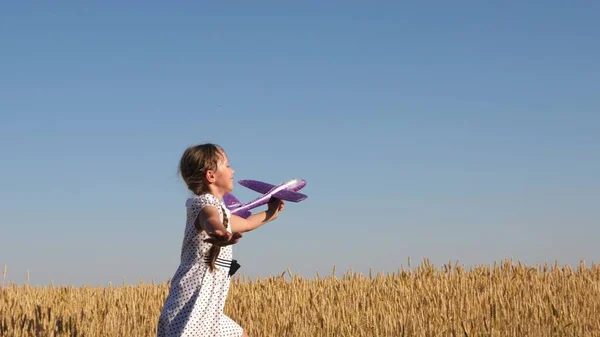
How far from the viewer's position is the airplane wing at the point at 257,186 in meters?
5.82

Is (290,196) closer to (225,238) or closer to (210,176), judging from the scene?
(210,176)

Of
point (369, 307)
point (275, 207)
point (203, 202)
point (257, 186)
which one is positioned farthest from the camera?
point (369, 307)

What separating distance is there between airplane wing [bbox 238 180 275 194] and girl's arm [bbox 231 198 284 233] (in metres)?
0.11

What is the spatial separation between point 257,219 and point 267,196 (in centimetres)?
21

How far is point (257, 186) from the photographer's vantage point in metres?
5.89

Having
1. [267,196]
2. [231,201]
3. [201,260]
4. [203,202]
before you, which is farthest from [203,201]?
[267,196]

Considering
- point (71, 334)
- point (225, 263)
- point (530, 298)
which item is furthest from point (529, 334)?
point (71, 334)

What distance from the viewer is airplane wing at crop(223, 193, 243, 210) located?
5.71 meters

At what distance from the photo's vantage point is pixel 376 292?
9.57m

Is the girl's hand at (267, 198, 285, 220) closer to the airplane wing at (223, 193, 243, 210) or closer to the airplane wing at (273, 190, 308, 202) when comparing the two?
the airplane wing at (273, 190, 308, 202)

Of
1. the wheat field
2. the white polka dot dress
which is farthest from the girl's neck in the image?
the wheat field

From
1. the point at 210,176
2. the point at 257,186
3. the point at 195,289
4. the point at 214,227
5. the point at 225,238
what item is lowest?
the point at 195,289

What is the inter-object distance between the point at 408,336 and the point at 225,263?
2126 millimetres

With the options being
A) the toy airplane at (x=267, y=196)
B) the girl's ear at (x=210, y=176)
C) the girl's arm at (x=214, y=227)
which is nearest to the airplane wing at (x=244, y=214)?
the toy airplane at (x=267, y=196)
